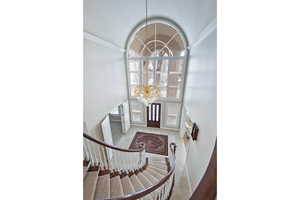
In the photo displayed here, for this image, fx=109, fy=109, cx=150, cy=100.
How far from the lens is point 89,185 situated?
1439mm

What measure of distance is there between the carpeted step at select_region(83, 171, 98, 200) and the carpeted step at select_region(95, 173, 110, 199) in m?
0.12

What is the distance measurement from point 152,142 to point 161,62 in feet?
11.1

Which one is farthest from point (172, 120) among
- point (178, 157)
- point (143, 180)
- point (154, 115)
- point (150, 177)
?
point (143, 180)

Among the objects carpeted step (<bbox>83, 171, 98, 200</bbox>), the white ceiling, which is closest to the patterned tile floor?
carpeted step (<bbox>83, 171, 98, 200</bbox>)

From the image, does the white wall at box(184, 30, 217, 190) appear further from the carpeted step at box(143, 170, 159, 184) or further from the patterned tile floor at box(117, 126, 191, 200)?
the carpeted step at box(143, 170, 159, 184)

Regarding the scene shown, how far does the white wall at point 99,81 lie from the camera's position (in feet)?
7.54

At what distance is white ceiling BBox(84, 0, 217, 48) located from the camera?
6.97 feet

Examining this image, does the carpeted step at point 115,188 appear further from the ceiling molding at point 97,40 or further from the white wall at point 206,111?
the ceiling molding at point 97,40

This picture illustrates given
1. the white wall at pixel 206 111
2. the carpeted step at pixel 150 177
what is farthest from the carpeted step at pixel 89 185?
the white wall at pixel 206 111

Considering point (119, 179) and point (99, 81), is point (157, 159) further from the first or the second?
point (99, 81)

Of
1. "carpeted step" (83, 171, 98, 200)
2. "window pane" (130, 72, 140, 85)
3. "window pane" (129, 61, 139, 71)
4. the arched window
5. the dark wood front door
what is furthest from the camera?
the dark wood front door
